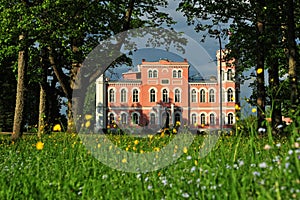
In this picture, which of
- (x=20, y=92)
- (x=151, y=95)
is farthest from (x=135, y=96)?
(x=20, y=92)

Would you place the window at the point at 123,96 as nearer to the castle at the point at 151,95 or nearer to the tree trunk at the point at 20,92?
the castle at the point at 151,95

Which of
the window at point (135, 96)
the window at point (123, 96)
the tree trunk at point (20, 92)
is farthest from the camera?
the window at point (135, 96)

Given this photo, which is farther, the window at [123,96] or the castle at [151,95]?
the window at [123,96]

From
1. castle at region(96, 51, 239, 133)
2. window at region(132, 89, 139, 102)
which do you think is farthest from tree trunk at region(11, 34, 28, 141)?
window at region(132, 89, 139, 102)

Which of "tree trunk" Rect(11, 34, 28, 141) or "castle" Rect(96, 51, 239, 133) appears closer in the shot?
"castle" Rect(96, 51, 239, 133)

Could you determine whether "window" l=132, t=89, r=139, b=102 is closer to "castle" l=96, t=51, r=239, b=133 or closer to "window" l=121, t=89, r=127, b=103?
"castle" l=96, t=51, r=239, b=133

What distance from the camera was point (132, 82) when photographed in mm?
21969

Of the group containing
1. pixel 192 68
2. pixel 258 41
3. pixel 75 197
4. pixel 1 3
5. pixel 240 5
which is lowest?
pixel 75 197

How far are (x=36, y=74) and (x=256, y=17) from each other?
682 inches

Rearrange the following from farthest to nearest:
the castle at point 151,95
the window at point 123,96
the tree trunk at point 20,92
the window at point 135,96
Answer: the window at point 135,96 → the window at point 123,96 → the tree trunk at point 20,92 → the castle at point 151,95

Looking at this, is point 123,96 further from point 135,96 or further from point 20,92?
point 20,92

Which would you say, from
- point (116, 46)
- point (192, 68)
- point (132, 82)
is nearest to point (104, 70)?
point (116, 46)

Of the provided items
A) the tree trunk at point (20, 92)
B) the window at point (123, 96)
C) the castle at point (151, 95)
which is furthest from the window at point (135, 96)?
the tree trunk at point (20, 92)

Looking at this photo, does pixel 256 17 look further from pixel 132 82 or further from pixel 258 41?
pixel 132 82
